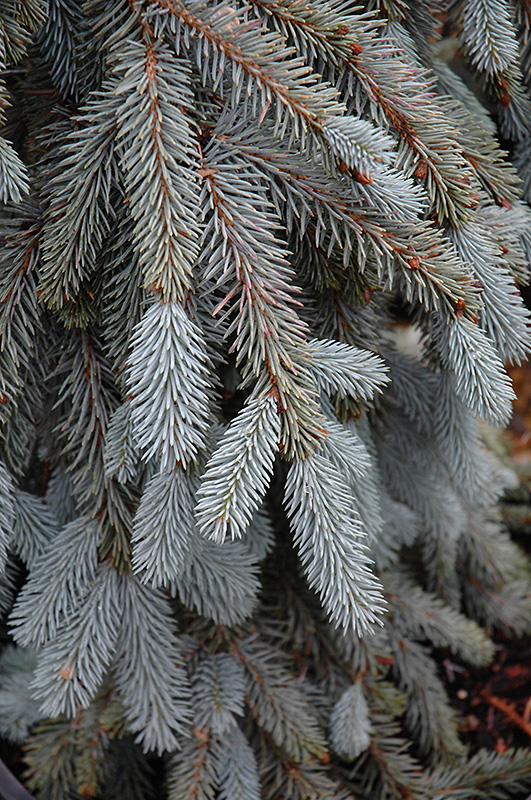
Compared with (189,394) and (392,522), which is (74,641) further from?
(392,522)

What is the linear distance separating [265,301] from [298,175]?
120 mm

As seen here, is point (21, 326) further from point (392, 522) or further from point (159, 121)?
point (392, 522)

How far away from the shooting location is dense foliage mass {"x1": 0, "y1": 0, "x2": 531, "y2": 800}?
462mm

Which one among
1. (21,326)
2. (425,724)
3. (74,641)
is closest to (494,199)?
(21,326)

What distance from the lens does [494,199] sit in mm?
669

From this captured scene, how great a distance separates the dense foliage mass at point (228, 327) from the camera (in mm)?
462

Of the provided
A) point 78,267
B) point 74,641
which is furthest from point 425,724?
point 78,267

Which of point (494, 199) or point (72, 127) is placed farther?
point (494, 199)

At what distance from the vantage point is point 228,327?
0.57 m

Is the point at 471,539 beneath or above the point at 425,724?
above

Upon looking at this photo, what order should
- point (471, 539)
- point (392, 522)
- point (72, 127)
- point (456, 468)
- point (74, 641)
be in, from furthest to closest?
point (471, 539) < point (392, 522) < point (456, 468) < point (74, 641) < point (72, 127)

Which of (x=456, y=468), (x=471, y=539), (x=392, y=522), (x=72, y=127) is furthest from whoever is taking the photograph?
(x=471, y=539)

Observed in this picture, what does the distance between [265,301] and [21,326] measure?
251 mm

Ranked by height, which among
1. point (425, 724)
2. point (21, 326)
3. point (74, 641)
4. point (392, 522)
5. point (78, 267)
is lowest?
point (425, 724)
